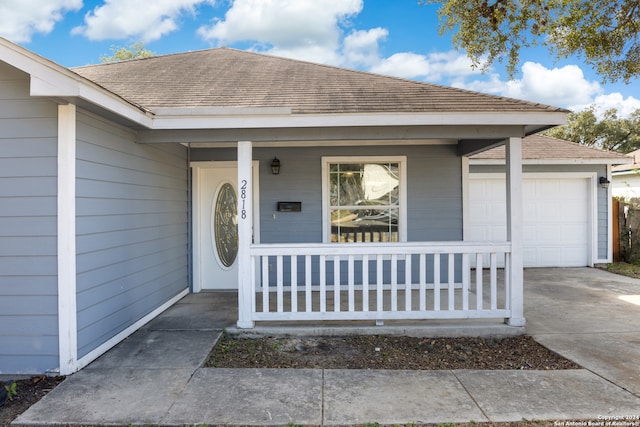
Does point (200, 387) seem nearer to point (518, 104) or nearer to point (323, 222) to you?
point (323, 222)

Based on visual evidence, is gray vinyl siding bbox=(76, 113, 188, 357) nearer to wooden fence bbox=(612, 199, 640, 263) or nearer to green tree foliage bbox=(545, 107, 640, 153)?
wooden fence bbox=(612, 199, 640, 263)

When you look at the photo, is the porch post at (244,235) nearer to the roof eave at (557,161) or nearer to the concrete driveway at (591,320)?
the concrete driveway at (591,320)

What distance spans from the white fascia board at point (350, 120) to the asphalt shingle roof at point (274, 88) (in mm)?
68

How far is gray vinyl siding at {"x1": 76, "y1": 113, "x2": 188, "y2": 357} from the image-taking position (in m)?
3.50

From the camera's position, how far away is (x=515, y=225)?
436 centimetres

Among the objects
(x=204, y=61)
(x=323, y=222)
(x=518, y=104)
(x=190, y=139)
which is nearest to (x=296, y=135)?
(x=190, y=139)

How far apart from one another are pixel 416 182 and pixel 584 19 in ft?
10.1

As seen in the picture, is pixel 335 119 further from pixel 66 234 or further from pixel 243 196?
pixel 66 234

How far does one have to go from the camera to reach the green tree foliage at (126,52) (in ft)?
68.5

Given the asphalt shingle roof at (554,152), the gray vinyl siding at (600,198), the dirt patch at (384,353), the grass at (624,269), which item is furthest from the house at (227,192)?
the gray vinyl siding at (600,198)

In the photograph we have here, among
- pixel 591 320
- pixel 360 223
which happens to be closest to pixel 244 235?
pixel 360 223

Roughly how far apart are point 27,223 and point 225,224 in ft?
10.1

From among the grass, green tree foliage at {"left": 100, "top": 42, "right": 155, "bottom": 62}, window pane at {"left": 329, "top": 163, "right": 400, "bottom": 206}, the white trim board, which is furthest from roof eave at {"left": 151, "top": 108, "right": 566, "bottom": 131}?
green tree foliage at {"left": 100, "top": 42, "right": 155, "bottom": 62}

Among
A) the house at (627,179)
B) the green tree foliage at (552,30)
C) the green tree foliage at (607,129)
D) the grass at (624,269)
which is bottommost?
the grass at (624,269)
